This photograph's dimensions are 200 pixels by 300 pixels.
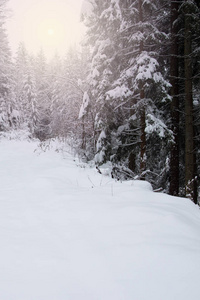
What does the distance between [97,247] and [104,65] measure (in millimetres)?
8065

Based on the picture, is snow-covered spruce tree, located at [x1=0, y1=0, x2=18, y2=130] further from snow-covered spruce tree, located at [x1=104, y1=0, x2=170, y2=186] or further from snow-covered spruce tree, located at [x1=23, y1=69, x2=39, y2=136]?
snow-covered spruce tree, located at [x1=104, y1=0, x2=170, y2=186]

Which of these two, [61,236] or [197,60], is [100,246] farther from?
[197,60]

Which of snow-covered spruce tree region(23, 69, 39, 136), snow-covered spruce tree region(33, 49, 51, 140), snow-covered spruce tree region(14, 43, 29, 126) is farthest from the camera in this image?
snow-covered spruce tree region(33, 49, 51, 140)

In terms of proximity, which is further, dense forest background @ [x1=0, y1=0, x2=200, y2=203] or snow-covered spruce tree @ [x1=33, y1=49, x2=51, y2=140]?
snow-covered spruce tree @ [x1=33, y1=49, x2=51, y2=140]

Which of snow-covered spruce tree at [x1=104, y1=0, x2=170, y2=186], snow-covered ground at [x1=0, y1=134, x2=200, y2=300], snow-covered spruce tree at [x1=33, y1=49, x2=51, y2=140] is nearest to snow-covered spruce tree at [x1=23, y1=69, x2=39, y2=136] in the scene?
snow-covered spruce tree at [x1=33, y1=49, x2=51, y2=140]

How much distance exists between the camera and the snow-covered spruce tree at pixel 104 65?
8.10 meters

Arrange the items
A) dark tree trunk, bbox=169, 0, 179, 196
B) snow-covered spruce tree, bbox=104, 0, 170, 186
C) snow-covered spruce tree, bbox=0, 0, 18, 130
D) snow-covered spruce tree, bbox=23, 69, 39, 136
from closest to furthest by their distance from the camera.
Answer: snow-covered spruce tree, bbox=104, 0, 170, 186, dark tree trunk, bbox=169, 0, 179, 196, snow-covered spruce tree, bbox=0, 0, 18, 130, snow-covered spruce tree, bbox=23, 69, 39, 136

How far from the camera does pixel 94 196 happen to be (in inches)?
143

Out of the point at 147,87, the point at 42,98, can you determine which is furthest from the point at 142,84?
the point at 42,98

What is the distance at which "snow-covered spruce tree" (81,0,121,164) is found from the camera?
810 cm

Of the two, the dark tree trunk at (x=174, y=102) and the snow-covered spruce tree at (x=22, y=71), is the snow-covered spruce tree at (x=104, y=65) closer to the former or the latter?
the dark tree trunk at (x=174, y=102)

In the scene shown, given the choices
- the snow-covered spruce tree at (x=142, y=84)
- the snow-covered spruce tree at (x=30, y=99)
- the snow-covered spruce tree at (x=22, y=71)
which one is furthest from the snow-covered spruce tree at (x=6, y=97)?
the snow-covered spruce tree at (x=142, y=84)

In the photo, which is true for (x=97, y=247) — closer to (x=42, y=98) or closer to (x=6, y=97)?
(x=6, y=97)

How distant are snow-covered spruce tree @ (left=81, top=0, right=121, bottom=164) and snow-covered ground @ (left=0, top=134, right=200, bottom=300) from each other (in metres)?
5.21
